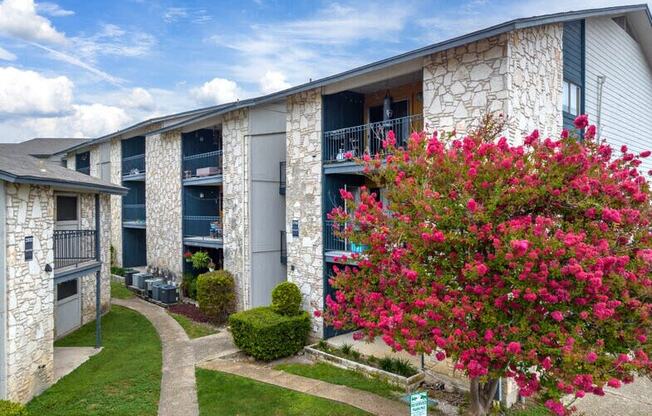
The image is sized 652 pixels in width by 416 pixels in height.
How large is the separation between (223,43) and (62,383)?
14.1 m

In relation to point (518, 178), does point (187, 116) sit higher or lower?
higher

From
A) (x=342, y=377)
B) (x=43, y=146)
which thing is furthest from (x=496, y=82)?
(x=43, y=146)

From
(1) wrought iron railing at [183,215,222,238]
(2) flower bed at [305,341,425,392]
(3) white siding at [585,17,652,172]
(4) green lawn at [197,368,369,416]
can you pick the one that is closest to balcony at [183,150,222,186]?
(1) wrought iron railing at [183,215,222,238]

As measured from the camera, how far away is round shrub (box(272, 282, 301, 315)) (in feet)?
44.0

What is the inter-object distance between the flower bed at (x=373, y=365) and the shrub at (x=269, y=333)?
55cm

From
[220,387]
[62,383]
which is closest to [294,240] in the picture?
[220,387]

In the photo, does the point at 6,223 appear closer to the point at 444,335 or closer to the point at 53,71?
the point at 444,335

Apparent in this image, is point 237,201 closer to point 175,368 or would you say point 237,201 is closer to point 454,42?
point 175,368

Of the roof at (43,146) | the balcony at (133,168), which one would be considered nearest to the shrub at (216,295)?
the balcony at (133,168)

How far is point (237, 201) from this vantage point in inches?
659

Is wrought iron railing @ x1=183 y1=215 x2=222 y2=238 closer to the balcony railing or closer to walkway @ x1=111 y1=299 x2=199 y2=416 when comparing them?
walkway @ x1=111 y1=299 x2=199 y2=416

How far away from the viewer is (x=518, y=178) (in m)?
6.06

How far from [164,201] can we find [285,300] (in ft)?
37.1

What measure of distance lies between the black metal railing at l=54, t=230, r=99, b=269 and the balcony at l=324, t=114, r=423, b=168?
8.15m
